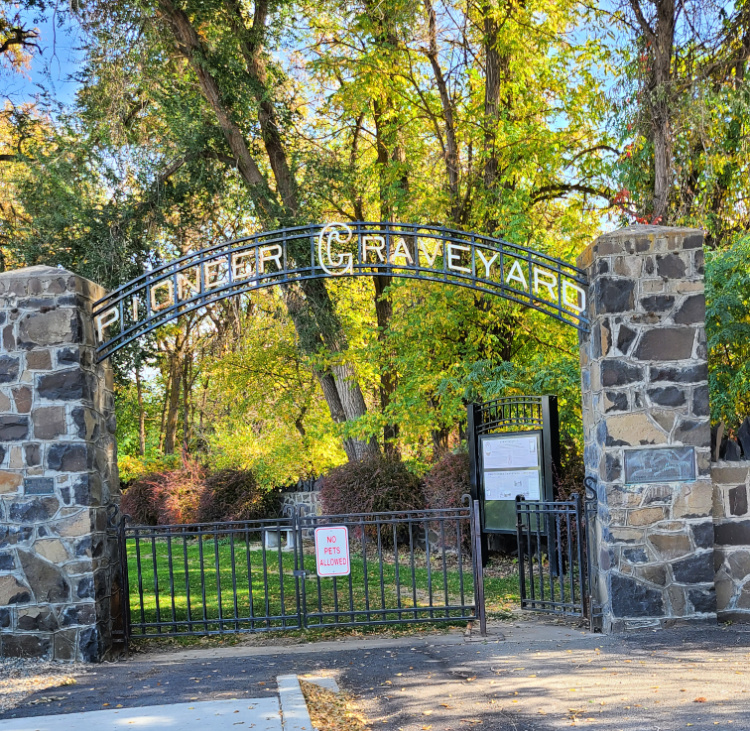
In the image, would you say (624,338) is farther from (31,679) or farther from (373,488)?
(373,488)

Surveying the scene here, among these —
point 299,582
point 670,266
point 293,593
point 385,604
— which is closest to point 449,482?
point 293,593

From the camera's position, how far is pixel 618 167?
12133 millimetres

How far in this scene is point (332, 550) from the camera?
718 centimetres

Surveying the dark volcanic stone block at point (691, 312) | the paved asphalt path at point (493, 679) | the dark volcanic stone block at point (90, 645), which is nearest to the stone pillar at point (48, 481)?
the dark volcanic stone block at point (90, 645)

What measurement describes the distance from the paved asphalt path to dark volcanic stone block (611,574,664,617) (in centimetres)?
20

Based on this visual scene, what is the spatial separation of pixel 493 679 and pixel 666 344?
3.11 metres

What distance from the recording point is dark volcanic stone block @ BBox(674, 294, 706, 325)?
6895 mm

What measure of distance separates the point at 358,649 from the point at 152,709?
2.17m

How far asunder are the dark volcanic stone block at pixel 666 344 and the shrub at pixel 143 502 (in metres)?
13.4

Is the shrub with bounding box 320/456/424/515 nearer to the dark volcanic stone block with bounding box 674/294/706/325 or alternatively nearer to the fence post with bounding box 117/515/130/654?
the fence post with bounding box 117/515/130/654

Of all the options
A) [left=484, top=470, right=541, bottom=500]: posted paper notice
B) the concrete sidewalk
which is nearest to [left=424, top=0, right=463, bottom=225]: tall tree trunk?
[left=484, top=470, right=541, bottom=500]: posted paper notice

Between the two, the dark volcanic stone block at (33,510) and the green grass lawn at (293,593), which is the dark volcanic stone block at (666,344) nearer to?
the green grass lawn at (293,593)

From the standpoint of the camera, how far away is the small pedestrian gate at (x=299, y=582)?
280 inches

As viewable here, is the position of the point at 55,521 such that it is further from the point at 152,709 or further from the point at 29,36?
the point at 29,36
